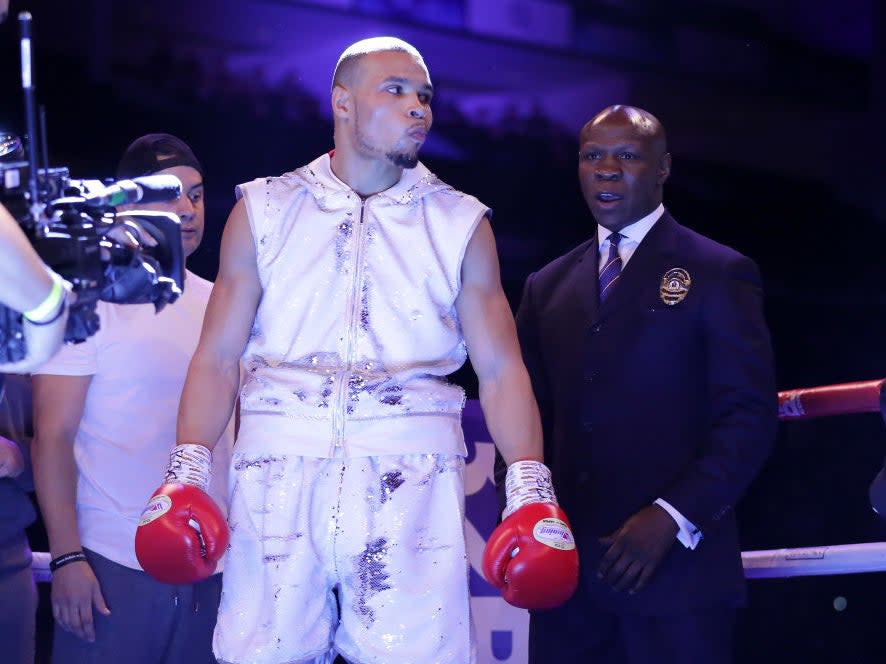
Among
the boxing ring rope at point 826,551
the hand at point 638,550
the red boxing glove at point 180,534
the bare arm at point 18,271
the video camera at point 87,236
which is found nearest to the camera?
the bare arm at point 18,271

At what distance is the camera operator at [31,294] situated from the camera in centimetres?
143

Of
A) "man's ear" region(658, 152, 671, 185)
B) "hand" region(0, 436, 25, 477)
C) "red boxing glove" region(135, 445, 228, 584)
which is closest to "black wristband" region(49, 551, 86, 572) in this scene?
"hand" region(0, 436, 25, 477)

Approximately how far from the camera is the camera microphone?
1621 millimetres

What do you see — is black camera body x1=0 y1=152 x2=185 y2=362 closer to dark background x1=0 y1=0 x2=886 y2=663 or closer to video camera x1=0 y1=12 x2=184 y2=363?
video camera x1=0 y1=12 x2=184 y2=363

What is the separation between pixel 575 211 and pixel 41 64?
1949 mm

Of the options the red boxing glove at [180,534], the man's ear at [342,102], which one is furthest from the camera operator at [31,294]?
the man's ear at [342,102]

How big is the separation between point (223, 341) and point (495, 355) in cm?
49

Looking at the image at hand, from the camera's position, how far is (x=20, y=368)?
1537 millimetres

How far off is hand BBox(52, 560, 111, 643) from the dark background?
3.84ft

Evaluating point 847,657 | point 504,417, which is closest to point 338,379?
point 504,417

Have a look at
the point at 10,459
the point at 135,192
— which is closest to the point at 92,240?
the point at 135,192

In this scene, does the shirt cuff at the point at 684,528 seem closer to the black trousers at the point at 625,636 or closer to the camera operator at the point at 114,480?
the black trousers at the point at 625,636

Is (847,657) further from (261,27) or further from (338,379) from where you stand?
(261,27)

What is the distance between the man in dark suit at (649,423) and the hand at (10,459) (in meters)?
1.05
